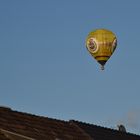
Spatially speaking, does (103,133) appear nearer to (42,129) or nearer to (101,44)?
(101,44)

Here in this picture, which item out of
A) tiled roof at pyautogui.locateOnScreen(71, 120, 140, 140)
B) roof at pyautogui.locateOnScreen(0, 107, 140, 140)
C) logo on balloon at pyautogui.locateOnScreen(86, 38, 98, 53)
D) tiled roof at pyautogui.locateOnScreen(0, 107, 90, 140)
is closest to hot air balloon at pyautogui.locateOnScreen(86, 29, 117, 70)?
logo on balloon at pyautogui.locateOnScreen(86, 38, 98, 53)

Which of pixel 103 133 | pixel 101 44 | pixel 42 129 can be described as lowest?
pixel 42 129

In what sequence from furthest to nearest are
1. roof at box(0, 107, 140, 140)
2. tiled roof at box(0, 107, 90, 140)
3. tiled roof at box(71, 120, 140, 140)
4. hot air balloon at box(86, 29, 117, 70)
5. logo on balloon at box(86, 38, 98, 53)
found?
logo on balloon at box(86, 38, 98, 53) → hot air balloon at box(86, 29, 117, 70) → tiled roof at box(71, 120, 140, 140) → tiled roof at box(0, 107, 90, 140) → roof at box(0, 107, 140, 140)

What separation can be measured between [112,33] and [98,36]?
2.55 ft

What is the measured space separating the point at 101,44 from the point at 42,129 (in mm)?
5863

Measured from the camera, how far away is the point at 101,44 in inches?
1063

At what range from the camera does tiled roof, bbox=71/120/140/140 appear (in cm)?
2605

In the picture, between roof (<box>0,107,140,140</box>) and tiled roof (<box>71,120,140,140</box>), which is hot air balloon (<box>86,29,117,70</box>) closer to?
tiled roof (<box>71,120,140,140</box>)

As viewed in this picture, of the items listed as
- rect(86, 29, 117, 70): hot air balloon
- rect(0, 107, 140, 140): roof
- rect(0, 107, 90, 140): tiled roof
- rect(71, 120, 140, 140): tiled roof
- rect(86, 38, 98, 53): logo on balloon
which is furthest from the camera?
rect(86, 38, 98, 53): logo on balloon

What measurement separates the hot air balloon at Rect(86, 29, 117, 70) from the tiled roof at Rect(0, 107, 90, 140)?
10.2ft

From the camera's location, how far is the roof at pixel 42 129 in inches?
795

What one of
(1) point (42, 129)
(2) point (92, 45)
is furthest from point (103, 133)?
(1) point (42, 129)

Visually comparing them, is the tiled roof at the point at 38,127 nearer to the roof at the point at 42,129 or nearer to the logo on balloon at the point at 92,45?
the roof at the point at 42,129

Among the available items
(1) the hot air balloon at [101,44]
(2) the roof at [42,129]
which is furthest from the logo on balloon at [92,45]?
(2) the roof at [42,129]
